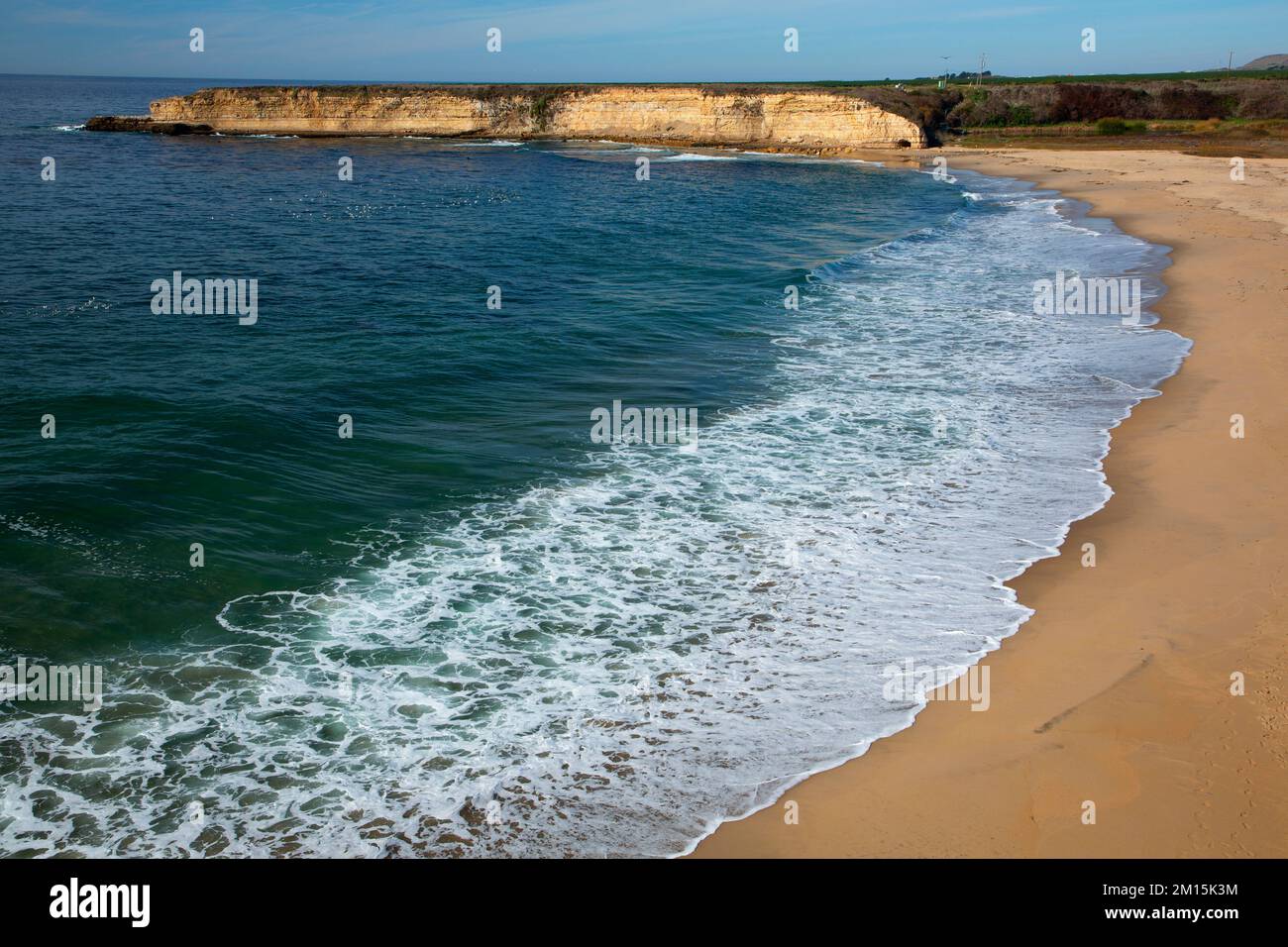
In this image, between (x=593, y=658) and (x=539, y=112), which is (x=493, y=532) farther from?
(x=539, y=112)

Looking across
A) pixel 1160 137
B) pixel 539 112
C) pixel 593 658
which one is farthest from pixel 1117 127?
pixel 593 658

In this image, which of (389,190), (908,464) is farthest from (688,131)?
(908,464)

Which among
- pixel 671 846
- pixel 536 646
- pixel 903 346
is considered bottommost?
pixel 671 846

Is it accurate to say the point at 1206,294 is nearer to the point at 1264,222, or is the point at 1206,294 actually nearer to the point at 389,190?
the point at 1264,222

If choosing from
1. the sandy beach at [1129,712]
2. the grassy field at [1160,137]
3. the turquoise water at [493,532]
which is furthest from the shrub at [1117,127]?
the sandy beach at [1129,712]

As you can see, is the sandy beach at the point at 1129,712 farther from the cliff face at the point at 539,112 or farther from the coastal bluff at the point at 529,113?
the coastal bluff at the point at 529,113

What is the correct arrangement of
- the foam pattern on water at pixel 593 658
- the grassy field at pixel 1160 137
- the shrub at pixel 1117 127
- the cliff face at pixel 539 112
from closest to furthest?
the foam pattern on water at pixel 593 658 < the grassy field at pixel 1160 137 < the shrub at pixel 1117 127 < the cliff face at pixel 539 112

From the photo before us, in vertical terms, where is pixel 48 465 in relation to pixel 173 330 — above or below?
below
